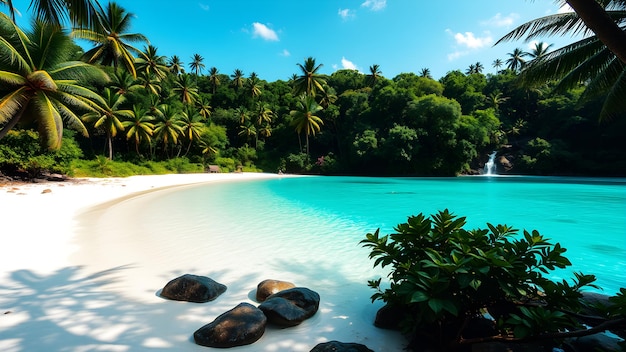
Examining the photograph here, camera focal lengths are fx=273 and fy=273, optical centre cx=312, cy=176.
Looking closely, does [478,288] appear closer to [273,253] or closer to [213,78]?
[273,253]

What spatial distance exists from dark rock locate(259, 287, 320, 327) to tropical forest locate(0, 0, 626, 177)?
722cm

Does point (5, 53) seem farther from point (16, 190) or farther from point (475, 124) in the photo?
point (475, 124)

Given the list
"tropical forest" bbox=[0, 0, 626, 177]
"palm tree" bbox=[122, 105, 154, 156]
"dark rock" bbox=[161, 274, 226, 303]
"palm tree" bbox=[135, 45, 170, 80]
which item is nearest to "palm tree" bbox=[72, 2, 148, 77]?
"tropical forest" bbox=[0, 0, 626, 177]

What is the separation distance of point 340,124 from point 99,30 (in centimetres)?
3713

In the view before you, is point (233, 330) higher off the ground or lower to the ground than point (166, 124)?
lower

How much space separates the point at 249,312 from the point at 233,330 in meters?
0.23

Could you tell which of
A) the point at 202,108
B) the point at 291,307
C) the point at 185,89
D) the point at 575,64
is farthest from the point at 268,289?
the point at 202,108

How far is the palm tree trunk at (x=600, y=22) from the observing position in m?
1.86

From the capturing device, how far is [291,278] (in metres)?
4.22

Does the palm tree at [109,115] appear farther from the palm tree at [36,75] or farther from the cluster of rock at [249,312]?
the cluster of rock at [249,312]

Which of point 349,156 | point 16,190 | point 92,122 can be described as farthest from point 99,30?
point 349,156

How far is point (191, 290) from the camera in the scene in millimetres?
3277

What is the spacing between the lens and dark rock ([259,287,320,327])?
2.69m

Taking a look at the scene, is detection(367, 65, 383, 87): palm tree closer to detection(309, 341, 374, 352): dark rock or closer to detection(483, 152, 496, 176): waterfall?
detection(483, 152, 496, 176): waterfall
